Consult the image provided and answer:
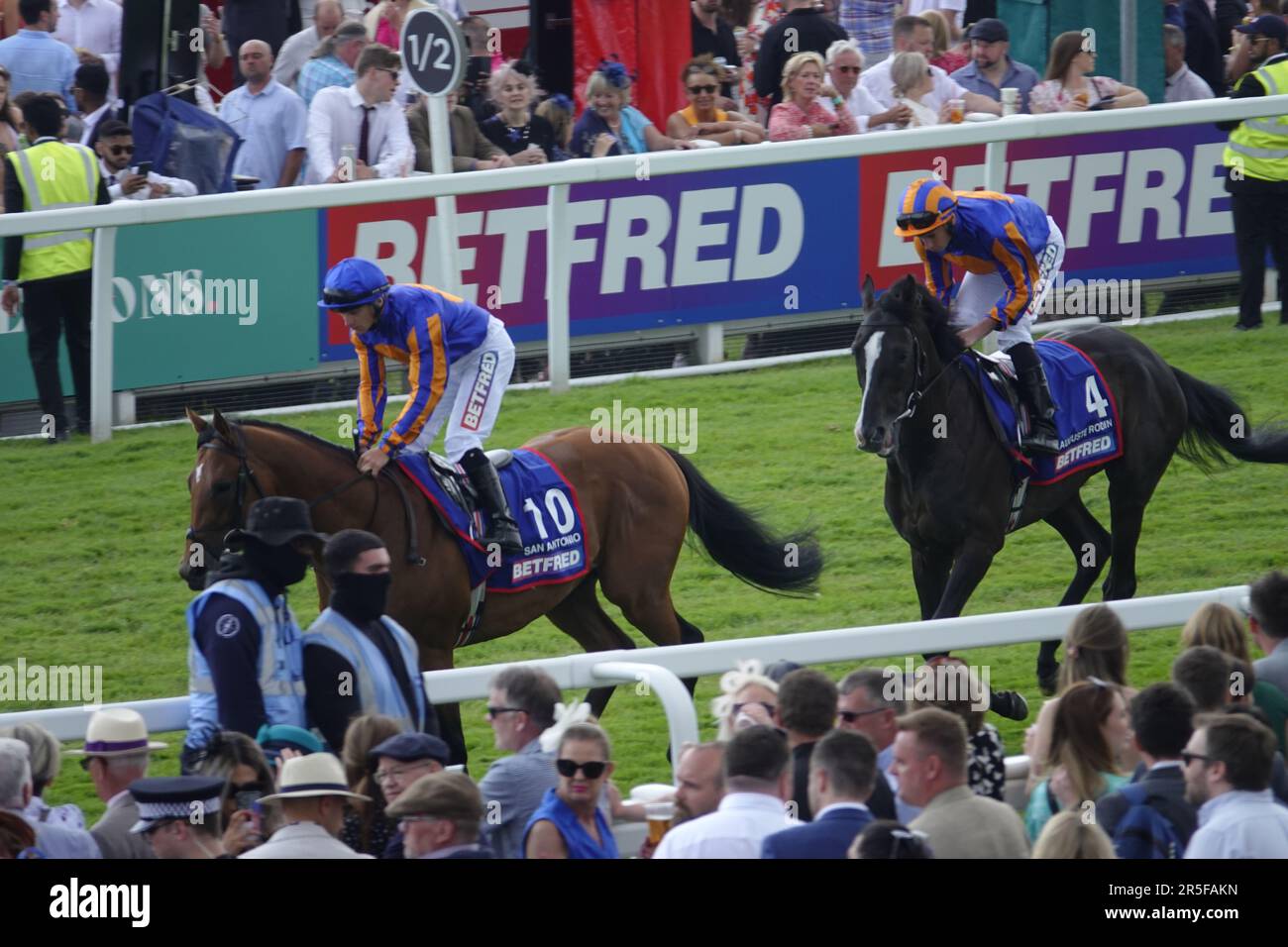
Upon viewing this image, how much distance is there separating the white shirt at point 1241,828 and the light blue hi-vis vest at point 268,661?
220cm

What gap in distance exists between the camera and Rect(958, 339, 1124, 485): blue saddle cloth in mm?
7668

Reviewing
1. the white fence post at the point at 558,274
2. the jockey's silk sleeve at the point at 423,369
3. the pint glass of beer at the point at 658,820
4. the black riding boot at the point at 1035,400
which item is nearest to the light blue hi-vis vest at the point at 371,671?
the pint glass of beer at the point at 658,820

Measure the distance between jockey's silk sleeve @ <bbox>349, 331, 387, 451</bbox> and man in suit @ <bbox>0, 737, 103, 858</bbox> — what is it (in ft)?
8.90

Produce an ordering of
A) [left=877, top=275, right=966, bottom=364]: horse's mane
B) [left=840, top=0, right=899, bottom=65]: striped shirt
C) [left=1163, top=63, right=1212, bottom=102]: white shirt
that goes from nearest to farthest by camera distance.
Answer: [left=877, top=275, right=966, bottom=364]: horse's mane → [left=1163, top=63, right=1212, bottom=102]: white shirt → [left=840, top=0, right=899, bottom=65]: striped shirt

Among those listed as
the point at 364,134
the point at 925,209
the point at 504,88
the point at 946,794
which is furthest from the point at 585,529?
the point at 504,88

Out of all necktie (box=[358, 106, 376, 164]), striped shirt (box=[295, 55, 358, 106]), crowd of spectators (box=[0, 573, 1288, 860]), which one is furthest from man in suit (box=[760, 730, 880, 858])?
striped shirt (box=[295, 55, 358, 106])

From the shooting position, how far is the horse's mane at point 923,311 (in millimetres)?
7363

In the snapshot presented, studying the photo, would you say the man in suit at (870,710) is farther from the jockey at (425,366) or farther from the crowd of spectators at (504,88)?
the crowd of spectators at (504,88)

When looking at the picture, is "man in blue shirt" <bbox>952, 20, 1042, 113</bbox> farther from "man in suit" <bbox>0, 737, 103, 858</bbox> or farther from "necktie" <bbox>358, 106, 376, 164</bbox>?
"man in suit" <bbox>0, 737, 103, 858</bbox>

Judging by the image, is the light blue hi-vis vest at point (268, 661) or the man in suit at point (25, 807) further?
the light blue hi-vis vest at point (268, 661)
